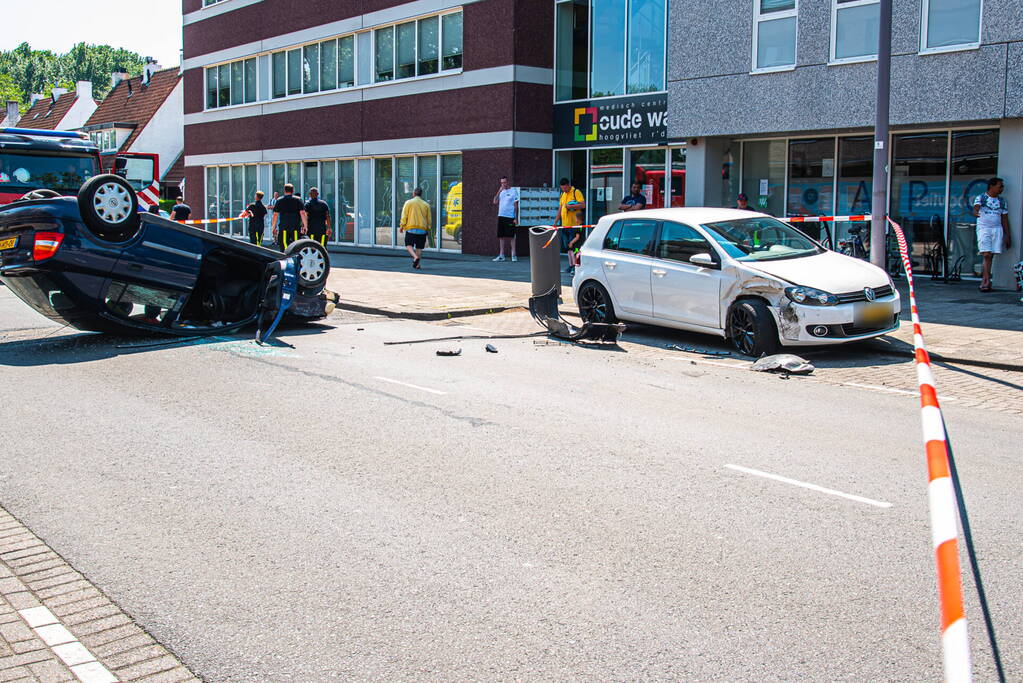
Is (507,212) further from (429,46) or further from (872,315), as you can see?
(872,315)

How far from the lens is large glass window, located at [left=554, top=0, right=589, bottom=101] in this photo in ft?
81.7

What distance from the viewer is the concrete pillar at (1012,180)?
53.6 feet

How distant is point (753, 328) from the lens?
36.0 ft

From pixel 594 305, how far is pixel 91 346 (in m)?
5.87

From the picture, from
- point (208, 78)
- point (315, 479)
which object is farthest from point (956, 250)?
point (208, 78)

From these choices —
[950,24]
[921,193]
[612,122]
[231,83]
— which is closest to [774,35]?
[950,24]

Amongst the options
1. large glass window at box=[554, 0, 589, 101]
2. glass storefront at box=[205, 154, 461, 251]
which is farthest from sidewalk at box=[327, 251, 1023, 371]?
large glass window at box=[554, 0, 589, 101]

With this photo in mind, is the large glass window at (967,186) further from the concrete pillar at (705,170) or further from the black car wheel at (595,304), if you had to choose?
the black car wheel at (595,304)

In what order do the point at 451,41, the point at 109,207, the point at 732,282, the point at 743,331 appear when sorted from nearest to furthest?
the point at 109,207 < the point at 743,331 < the point at 732,282 < the point at 451,41

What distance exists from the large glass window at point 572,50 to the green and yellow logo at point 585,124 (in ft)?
1.75

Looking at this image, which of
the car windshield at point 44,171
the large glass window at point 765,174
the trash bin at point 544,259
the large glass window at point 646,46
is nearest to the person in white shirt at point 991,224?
the large glass window at point 765,174

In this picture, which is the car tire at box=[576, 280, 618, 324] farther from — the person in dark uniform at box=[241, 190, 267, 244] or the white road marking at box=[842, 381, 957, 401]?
the person in dark uniform at box=[241, 190, 267, 244]

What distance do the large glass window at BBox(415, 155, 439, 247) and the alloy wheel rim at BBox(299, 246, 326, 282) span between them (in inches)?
580

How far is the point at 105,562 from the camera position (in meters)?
4.73
